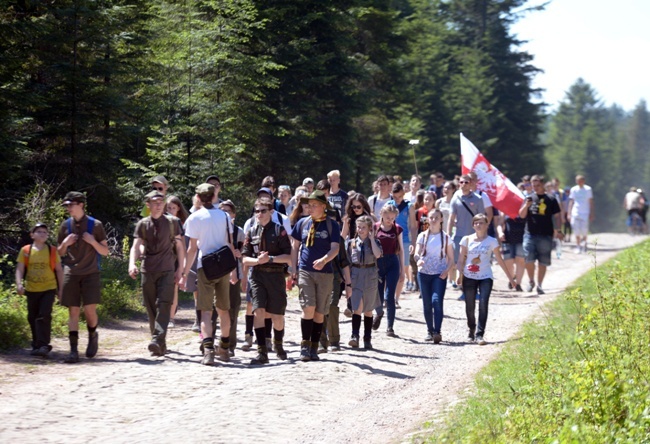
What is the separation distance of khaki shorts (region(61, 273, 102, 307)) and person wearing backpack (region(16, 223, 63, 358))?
0.26m

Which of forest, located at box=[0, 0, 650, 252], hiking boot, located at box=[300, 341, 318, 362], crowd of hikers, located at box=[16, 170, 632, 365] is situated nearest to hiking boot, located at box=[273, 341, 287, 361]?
crowd of hikers, located at box=[16, 170, 632, 365]

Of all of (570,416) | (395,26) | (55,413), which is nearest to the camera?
(570,416)

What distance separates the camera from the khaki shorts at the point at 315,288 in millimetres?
→ 12258

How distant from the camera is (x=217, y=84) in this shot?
23.4 m

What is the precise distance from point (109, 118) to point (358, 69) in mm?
12749

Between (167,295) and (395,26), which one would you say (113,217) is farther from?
(395,26)

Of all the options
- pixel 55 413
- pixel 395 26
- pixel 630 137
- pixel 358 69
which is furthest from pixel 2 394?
pixel 630 137

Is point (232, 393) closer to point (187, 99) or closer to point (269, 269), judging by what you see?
point (269, 269)

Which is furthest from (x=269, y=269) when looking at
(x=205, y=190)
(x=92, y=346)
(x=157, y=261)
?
(x=92, y=346)

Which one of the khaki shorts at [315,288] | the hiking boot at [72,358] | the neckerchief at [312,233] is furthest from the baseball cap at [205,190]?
the hiking boot at [72,358]

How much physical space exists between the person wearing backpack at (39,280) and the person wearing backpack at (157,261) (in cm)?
117

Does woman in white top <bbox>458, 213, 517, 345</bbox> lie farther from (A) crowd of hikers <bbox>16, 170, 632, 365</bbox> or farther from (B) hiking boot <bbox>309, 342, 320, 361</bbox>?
(B) hiking boot <bbox>309, 342, 320, 361</bbox>

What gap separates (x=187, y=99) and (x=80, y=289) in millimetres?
10472

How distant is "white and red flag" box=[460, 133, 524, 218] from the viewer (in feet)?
70.3
